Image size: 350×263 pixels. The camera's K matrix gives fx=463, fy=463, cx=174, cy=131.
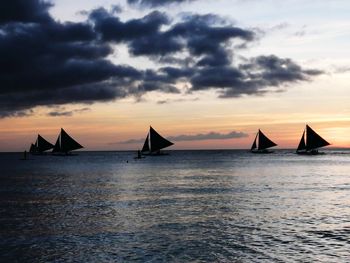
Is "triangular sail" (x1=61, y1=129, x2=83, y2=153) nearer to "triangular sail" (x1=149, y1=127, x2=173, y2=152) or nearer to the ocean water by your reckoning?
"triangular sail" (x1=149, y1=127, x2=173, y2=152)

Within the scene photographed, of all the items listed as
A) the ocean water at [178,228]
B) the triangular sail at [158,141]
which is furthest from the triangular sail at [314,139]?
the ocean water at [178,228]

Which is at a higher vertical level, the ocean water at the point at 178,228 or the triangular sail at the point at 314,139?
the triangular sail at the point at 314,139

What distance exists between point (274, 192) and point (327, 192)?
567cm

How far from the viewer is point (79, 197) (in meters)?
47.8

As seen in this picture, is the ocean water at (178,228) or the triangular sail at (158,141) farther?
the triangular sail at (158,141)

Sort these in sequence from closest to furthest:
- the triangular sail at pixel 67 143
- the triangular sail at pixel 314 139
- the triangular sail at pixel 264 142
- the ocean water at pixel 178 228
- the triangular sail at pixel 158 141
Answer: the ocean water at pixel 178 228
the triangular sail at pixel 158 141
the triangular sail at pixel 314 139
the triangular sail at pixel 67 143
the triangular sail at pixel 264 142

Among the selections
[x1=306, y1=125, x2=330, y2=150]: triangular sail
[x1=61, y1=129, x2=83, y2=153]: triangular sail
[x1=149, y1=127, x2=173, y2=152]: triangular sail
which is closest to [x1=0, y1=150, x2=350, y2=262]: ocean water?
[x1=149, y1=127, x2=173, y2=152]: triangular sail

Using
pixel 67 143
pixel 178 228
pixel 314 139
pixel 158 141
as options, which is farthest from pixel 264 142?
pixel 178 228

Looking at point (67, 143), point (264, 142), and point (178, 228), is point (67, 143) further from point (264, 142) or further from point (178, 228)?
point (178, 228)

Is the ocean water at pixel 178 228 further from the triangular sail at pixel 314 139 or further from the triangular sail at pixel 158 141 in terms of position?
the triangular sail at pixel 314 139

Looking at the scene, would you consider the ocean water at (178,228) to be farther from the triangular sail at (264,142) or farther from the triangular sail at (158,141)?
the triangular sail at (264,142)

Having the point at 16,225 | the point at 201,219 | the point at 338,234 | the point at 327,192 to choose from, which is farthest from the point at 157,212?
the point at 327,192

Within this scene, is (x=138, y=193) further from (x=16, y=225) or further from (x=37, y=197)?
(x=16, y=225)

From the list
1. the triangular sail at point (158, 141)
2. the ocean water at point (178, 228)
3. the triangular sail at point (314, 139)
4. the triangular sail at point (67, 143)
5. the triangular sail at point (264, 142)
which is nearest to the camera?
the ocean water at point (178, 228)
